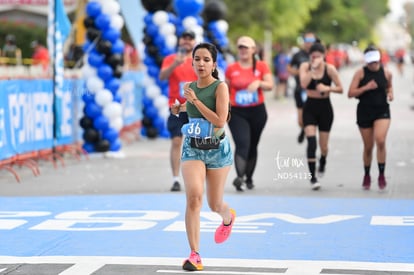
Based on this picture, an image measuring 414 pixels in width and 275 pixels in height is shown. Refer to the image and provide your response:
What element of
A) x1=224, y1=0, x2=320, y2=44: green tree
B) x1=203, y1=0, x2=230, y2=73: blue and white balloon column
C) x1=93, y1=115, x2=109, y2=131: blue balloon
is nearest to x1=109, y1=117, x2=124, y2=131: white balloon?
x1=93, y1=115, x2=109, y2=131: blue balloon

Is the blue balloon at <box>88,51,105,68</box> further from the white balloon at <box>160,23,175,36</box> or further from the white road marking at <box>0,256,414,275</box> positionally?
the white road marking at <box>0,256,414,275</box>

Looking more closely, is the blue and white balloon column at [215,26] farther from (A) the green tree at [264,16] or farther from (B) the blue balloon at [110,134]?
(A) the green tree at [264,16]

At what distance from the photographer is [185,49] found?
1295 cm

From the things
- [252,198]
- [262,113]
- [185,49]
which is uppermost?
[185,49]

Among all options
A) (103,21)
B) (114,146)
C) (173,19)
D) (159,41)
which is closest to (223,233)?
(114,146)

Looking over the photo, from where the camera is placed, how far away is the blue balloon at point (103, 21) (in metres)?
18.5

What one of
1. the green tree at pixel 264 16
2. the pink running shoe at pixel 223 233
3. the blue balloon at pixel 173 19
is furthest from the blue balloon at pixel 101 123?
the green tree at pixel 264 16

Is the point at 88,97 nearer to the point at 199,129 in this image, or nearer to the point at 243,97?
the point at 243,97

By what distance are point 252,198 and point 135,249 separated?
3811 millimetres

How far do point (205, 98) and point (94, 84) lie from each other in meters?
10.6

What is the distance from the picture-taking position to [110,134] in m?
18.6

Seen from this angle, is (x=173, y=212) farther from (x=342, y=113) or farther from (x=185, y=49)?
(x=342, y=113)

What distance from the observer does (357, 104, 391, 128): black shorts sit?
12.9 m

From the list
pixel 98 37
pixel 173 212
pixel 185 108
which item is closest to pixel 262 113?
pixel 173 212
